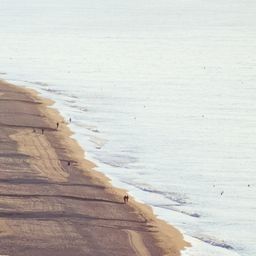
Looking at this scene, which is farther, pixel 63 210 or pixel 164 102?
pixel 164 102

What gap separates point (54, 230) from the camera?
461 inches

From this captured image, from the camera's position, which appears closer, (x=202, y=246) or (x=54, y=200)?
(x=202, y=246)

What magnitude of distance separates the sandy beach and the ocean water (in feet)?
1.43

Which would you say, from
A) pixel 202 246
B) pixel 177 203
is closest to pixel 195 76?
pixel 177 203

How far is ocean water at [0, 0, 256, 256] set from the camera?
13826 mm

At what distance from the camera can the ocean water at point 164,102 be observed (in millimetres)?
13826

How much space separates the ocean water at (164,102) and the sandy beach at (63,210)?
437mm

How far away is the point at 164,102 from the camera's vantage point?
969 inches

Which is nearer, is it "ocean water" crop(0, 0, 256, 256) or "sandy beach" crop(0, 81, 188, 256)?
"sandy beach" crop(0, 81, 188, 256)

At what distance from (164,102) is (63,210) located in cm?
1223

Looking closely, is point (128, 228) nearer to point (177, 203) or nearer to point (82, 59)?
point (177, 203)

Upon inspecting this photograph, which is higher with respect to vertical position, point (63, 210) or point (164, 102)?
point (164, 102)

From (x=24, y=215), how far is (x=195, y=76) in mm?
19160

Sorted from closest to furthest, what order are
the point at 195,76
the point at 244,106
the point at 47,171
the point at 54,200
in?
the point at 54,200 < the point at 47,171 < the point at 244,106 < the point at 195,76
